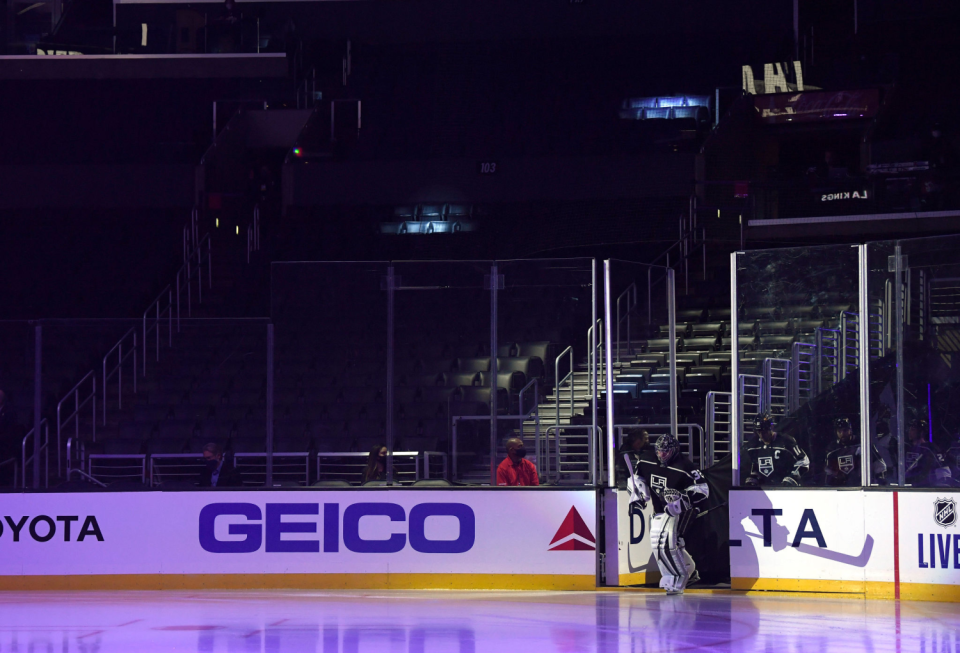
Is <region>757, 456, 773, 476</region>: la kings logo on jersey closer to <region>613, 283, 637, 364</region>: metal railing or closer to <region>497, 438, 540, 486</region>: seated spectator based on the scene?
<region>613, 283, 637, 364</region>: metal railing

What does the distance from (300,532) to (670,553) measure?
3334mm

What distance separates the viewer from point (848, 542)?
34.3 feet

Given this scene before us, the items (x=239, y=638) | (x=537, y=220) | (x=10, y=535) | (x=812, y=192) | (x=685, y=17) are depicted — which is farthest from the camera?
(x=685, y=17)

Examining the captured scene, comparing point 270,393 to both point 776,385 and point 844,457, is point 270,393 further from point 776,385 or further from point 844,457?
point 844,457

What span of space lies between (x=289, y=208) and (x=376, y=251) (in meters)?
2.76

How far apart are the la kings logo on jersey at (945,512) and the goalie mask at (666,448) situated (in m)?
2.15

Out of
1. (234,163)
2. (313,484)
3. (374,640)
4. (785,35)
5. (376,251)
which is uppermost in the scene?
(785,35)

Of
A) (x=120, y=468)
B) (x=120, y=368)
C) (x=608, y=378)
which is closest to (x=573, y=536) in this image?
(x=608, y=378)

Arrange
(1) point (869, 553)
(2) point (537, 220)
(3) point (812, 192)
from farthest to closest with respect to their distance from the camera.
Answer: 1. (2) point (537, 220)
2. (3) point (812, 192)
3. (1) point (869, 553)

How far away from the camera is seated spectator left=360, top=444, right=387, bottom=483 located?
1134 centimetres

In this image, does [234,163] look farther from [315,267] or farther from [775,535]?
[775,535]

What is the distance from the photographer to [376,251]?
74.0 ft

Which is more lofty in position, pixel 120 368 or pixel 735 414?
pixel 120 368

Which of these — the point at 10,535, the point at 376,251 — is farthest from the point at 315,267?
the point at 376,251
